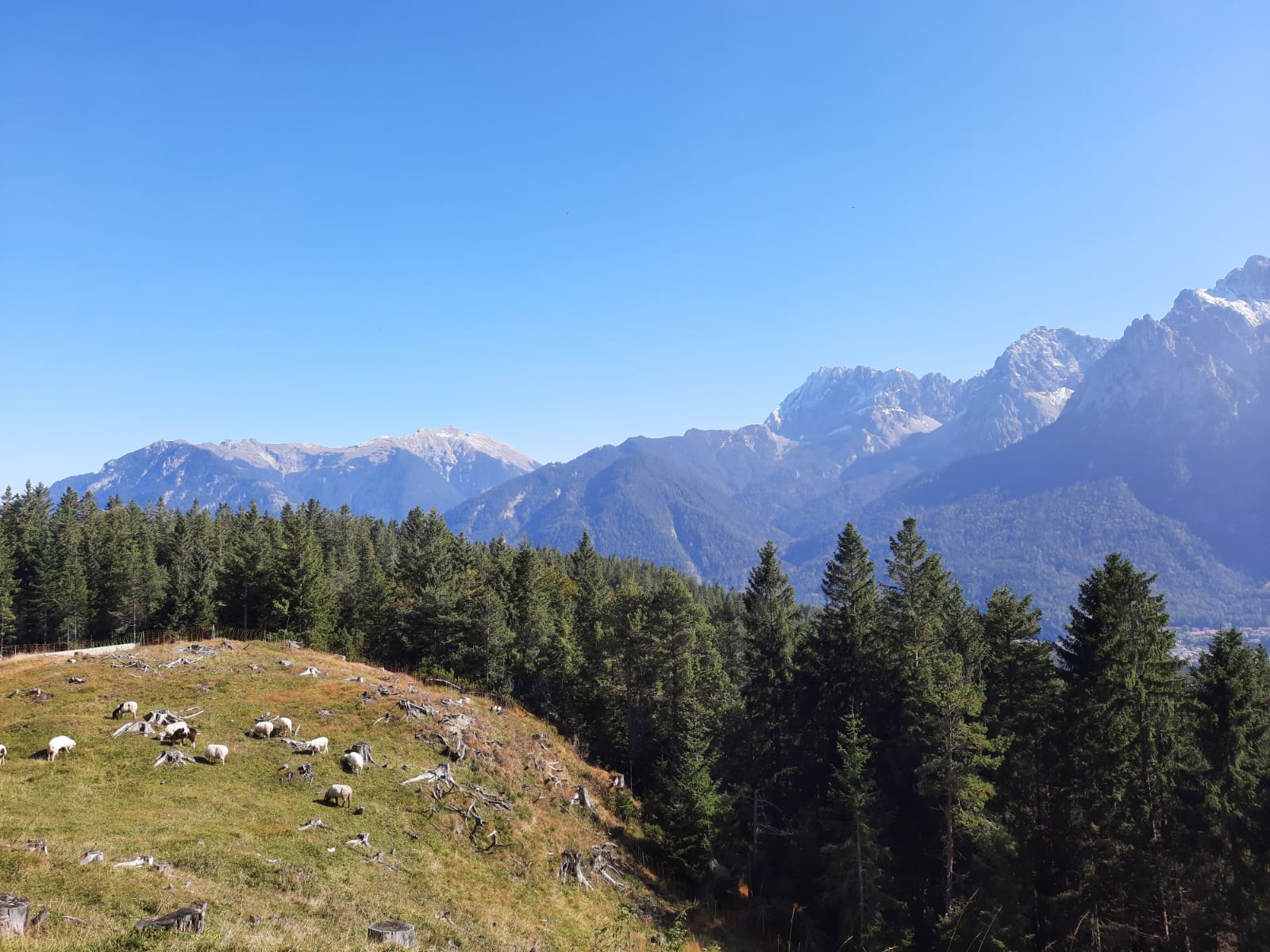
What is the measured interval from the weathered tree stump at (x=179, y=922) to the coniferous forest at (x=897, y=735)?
12.1 m

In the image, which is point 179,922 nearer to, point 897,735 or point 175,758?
point 175,758

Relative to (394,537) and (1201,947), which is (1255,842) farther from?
(394,537)

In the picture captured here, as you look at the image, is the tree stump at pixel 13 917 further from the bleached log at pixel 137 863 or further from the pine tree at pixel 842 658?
the pine tree at pixel 842 658

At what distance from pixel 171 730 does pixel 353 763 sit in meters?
8.06

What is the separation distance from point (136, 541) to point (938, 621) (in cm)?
11695

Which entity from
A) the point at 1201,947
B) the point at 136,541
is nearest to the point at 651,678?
the point at 1201,947

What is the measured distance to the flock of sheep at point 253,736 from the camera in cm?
2681

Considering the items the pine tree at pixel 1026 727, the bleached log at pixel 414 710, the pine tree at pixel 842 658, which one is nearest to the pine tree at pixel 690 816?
the pine tree at pixel 842 658

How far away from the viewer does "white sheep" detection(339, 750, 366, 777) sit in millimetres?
30578

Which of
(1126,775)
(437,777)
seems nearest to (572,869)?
(437,777)

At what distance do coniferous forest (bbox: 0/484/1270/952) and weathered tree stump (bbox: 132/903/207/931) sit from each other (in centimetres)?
1210

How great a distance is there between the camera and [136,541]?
102 m

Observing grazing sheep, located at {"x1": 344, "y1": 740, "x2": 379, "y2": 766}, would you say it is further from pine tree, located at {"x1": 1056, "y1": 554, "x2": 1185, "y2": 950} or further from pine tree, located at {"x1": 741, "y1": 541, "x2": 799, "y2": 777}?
pine tree, located at {"x1": 1056, "y1": 554, "x2": 1185, "y2": 950}

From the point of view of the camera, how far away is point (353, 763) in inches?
1204
